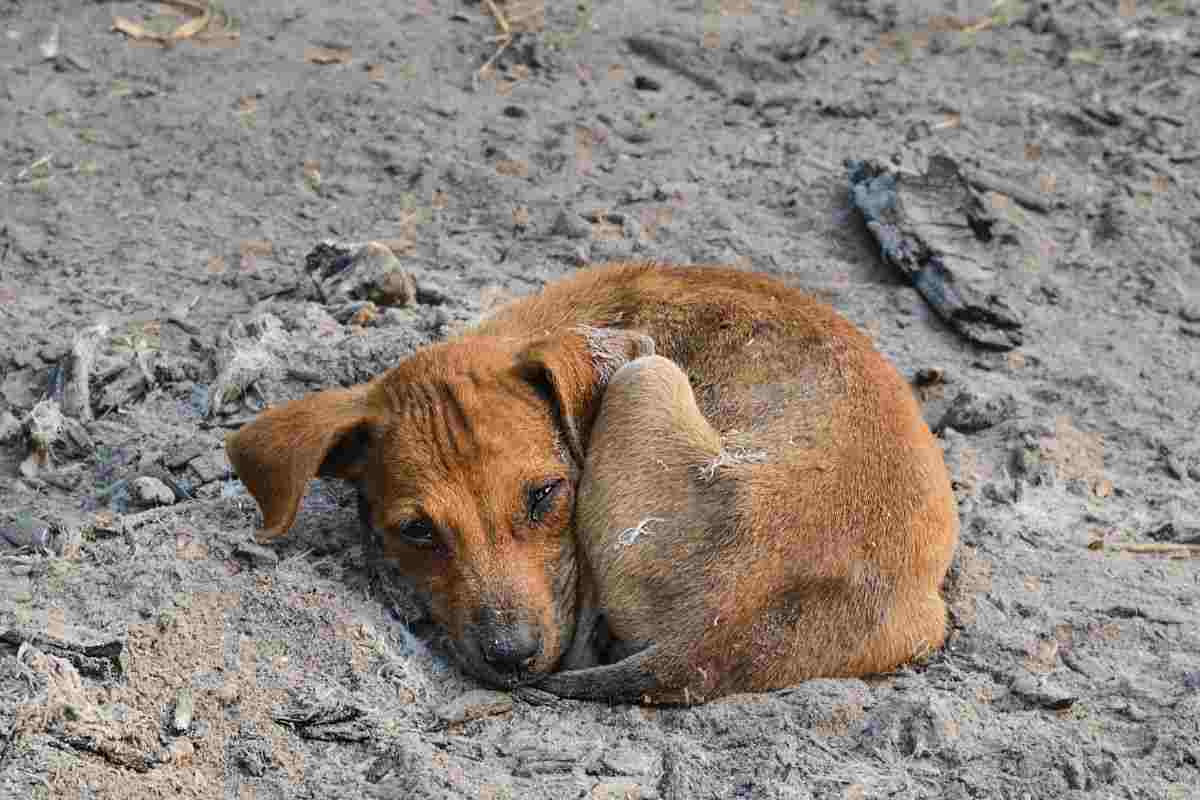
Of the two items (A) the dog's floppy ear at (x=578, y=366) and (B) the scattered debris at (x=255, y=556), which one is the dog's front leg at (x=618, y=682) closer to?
(A) the dog's floppy ear at (x=578, y=366)

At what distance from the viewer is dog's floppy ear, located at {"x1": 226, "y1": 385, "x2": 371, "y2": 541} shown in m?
5.32

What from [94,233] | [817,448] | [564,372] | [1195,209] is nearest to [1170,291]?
[1195,209]

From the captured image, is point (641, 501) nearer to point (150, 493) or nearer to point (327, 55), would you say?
point (150, 493)

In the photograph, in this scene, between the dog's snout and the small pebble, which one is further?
the small pebble

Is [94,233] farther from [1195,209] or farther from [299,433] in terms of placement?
[1195,209]

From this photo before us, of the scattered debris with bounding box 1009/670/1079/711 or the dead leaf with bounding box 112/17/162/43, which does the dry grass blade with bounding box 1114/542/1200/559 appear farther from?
the dead leaf with bounding box 112/17/162/43

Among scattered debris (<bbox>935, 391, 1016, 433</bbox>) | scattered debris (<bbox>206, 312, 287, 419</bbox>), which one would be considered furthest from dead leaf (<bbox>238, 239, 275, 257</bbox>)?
scattered debris (<bbox>935, 391, 1016, 433</bbox>)

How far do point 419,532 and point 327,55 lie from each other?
5642 mm

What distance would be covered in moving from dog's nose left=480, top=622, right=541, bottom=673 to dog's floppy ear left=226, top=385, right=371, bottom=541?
958mm

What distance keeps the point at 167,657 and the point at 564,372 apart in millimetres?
1963

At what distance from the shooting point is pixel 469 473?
533 centimetres

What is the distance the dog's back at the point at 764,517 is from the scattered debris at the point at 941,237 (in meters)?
2.02

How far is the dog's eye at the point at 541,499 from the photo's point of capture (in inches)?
213

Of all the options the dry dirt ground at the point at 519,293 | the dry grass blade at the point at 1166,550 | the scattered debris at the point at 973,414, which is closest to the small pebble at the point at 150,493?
the dry dirt ground at the point at 519,293
